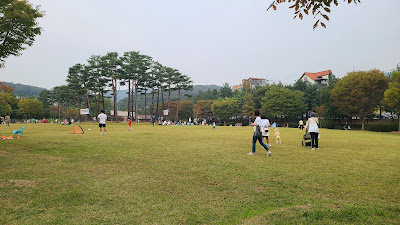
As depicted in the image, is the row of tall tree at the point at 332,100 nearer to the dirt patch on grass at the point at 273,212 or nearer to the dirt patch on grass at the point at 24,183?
the dirt patch on grass at the point at 273,212

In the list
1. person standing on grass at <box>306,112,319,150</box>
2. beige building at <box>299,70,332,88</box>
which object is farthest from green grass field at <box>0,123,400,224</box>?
beige building at <box>299,70,332,88</box>

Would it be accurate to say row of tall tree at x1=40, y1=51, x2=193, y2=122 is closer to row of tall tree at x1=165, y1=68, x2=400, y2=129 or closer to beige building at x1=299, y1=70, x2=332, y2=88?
row of tall tree at x1=165, y1=68, x2=400, y2=129

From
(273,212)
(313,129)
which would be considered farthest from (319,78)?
(273,212)

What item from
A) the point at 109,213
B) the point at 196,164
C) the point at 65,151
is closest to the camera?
the point at 109,213

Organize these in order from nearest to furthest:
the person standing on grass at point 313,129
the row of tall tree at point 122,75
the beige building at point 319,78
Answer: the person standing on grass at point 313,129 < the row of tall tree at point 122,75 < the beige building at point 319,78

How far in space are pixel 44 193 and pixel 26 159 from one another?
12.2ft

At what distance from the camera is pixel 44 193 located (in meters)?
4.53

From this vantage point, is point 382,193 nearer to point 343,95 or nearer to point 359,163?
point 359,163

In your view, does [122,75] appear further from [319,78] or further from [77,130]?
[319,78]

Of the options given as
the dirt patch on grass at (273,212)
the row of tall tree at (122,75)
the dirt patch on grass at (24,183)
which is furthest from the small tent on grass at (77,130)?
the row of tall tree at (122,75)

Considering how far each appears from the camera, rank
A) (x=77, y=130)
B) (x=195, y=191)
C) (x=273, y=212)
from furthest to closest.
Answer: (x=77, y=130)
(x=195, y=191)
(x=273, y=212)

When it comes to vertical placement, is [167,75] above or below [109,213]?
above

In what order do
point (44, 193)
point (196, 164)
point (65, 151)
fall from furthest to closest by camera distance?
point (65, 151), point (196, 164), point (44, 193)

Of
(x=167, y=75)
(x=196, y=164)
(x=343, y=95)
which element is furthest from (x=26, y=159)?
(x=167, y=75)
